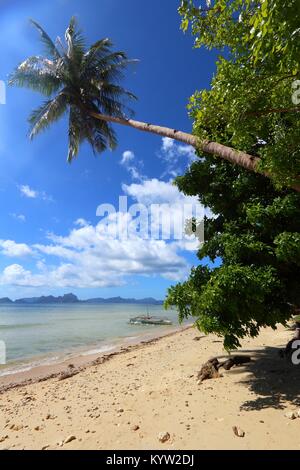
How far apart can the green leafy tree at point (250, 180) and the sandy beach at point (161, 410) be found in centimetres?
146

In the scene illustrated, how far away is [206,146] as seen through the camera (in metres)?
8.58

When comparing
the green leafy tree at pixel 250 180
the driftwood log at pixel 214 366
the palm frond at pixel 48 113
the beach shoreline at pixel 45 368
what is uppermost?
the palm frond at pixel 48 113

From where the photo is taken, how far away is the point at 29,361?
1953cm

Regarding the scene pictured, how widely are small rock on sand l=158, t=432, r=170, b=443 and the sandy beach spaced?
0.14 ft

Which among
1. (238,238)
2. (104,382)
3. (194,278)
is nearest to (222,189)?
(238,238)

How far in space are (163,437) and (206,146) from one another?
6407 millimetres

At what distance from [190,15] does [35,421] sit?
889 centimetres

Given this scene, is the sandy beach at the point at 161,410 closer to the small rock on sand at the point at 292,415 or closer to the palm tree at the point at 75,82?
the small rock on sand at the point at 292,415

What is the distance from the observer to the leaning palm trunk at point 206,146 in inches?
298

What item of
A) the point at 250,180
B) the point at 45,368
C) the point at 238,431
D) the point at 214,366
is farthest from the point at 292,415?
the point at 45,368

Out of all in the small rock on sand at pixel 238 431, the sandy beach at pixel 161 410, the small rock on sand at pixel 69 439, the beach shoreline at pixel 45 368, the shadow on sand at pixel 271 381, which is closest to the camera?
the small rock on sand at pixel 238 431

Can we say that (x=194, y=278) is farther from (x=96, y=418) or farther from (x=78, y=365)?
(x=78, y=365)

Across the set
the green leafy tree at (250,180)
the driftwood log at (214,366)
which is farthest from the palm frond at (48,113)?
the driftwood log at (214,366)
